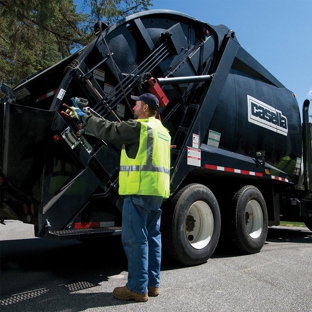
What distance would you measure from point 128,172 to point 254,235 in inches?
128

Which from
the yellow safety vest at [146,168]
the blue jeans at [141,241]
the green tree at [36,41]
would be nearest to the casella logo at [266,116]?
the yellow safety vest at [146,168]

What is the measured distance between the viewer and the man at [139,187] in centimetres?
303

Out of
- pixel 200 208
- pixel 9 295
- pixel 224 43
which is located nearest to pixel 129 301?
pixel 9 295

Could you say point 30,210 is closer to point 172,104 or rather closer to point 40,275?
point 40,275

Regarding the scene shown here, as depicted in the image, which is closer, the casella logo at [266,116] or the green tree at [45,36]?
the casella logo at [266,116]

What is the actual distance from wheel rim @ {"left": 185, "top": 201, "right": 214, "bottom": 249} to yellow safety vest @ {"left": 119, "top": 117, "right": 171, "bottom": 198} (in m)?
1.59

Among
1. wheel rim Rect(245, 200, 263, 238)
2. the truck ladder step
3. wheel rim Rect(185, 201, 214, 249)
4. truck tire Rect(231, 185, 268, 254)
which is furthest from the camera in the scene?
wheel rim Rect(245, 200, 263, 238)

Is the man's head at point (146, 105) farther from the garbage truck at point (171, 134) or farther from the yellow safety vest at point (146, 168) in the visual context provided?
the garbage truck at point (171, 134)

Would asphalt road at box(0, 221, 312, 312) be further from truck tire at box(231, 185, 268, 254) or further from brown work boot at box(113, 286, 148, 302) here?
truck tire at box(231, 185, 268, 254)

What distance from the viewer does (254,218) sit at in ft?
18.8

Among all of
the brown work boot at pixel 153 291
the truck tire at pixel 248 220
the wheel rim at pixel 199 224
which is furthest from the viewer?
the truck tire at pixel 248 220

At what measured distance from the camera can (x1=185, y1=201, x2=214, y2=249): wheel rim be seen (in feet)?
15.3

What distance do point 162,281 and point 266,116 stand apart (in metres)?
3.63

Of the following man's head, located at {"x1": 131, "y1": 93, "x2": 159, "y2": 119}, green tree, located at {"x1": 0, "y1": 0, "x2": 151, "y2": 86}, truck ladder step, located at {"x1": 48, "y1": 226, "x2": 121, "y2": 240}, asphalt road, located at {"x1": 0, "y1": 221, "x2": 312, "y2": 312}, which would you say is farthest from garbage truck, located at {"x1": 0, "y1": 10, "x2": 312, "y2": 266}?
green tree, located at {"x1": 0, "y1": 0, "x2": 151, "y2": 86}
